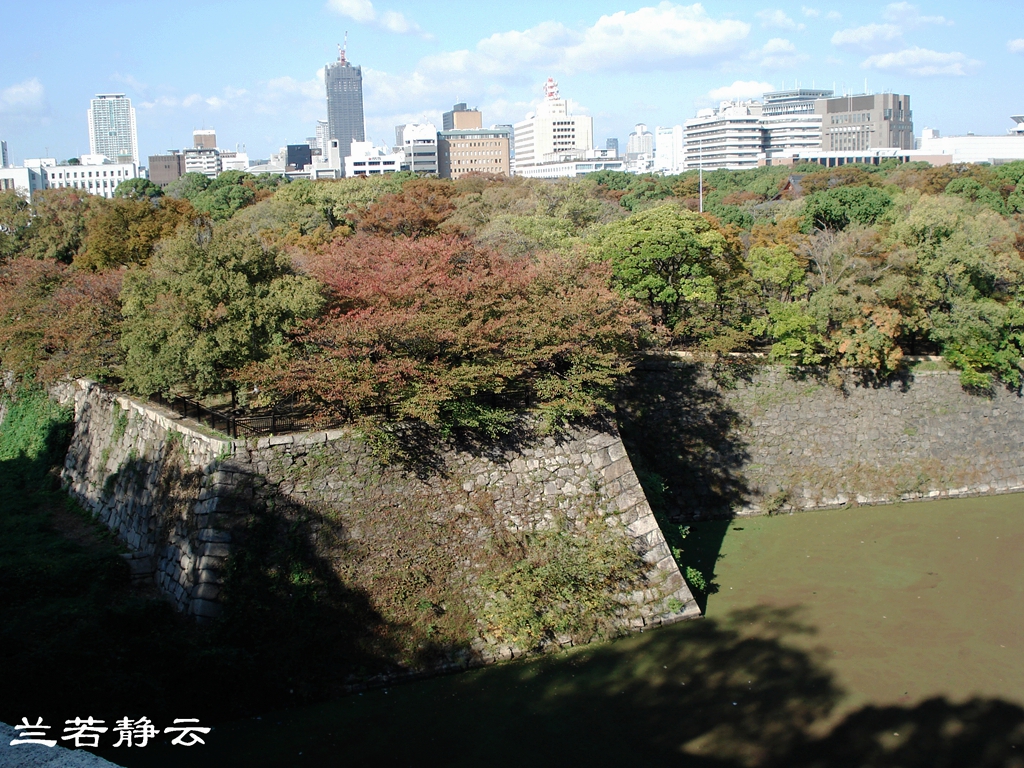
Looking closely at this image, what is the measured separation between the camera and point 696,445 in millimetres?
18625

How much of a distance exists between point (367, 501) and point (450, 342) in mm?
2736

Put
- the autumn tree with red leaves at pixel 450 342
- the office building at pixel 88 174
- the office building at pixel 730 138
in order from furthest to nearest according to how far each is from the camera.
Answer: the office building at pixel 730 138
the office building at pixel 88 174
the autumn tree with red leaves at pixel 450 342

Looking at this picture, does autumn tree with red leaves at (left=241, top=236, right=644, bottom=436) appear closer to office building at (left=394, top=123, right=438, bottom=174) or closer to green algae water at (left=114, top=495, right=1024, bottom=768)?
green algae water at (left=114, top=495, right=1024, bottom=768)

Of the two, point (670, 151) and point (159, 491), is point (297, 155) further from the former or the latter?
point (159, 491)

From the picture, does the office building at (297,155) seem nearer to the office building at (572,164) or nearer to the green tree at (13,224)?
the office building at (572,164)

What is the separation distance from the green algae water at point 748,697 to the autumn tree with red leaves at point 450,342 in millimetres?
3843

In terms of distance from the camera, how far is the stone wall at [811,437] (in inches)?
727

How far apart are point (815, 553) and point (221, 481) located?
1090 centimetres

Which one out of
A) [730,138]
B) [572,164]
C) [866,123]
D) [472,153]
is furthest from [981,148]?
[472,153]

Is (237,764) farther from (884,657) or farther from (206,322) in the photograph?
(884,657)

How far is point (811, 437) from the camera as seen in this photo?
19250mm

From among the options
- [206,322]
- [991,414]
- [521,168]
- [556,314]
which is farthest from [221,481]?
[521,168]

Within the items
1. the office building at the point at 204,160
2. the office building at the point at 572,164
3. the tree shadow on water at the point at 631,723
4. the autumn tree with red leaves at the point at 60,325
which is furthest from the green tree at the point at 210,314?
the office building at the point at 204,160

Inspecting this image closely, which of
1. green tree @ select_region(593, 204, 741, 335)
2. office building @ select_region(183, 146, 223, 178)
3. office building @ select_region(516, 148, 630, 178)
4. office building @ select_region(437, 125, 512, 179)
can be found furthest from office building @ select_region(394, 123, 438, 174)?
green tree @ select_region(593, 204, 741, 335)
